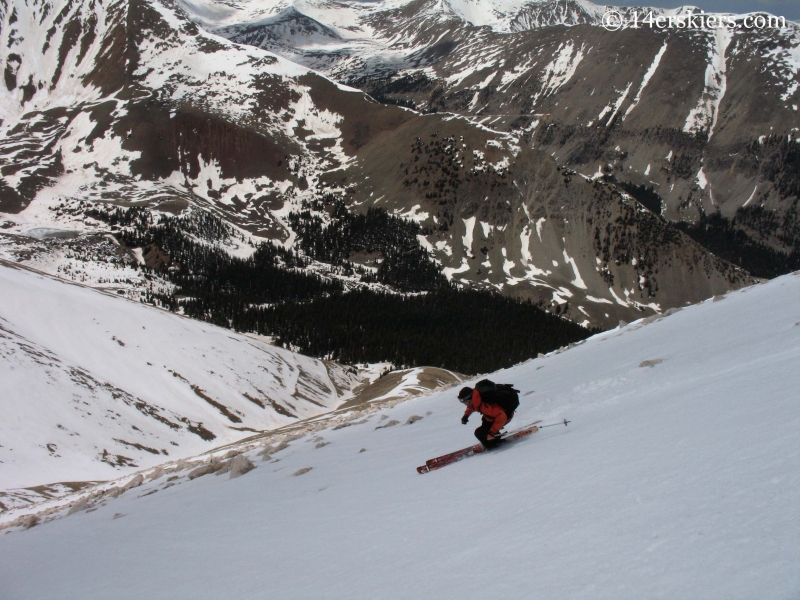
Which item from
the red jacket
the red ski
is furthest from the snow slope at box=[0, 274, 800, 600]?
the red jacket

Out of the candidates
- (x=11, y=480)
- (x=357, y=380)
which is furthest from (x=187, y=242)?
(x=11, y=480)

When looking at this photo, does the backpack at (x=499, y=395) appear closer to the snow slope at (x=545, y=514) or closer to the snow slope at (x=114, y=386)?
the snow slope at (x=545, y=514)

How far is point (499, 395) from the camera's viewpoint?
1062cm

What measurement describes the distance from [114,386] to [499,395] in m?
61.9

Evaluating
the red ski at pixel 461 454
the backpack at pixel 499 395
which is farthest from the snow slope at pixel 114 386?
the backpack at pixel 499 395

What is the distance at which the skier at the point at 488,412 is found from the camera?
10.6 meters

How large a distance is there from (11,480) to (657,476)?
167 feet

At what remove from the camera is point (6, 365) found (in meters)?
55.0

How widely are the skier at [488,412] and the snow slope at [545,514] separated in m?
0.71

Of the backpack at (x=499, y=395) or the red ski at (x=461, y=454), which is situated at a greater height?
the backpack at (x=499, y=395)

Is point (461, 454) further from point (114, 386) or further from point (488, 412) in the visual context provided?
point (114, 386)

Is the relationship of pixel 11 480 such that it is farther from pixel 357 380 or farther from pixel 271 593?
pixel 357 380

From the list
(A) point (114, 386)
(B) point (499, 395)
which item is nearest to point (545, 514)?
(B) point (499, 395)

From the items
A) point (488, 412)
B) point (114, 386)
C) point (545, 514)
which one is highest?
point (545, 514)
